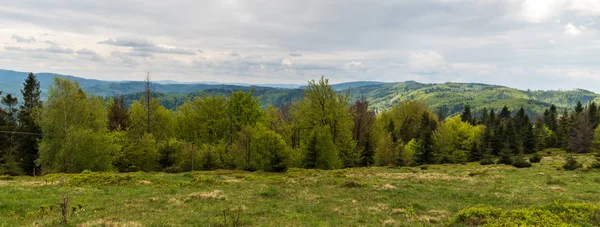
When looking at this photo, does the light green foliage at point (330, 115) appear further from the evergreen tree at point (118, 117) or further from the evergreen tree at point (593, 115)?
the evergreen tree at point (593, 115)

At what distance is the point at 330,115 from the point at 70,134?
4187cm

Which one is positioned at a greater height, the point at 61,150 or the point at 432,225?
the point at 432,225

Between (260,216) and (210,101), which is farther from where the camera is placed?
(210,101)

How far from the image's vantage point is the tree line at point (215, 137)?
46.8m

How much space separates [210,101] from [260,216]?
2115 inches

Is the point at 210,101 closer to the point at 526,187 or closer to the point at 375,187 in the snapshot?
the point at 375,187

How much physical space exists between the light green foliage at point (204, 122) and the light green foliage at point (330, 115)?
715 inches

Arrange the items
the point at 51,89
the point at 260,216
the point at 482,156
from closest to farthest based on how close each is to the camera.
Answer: the point at 260,216 < the point at 51,89 < the point at 482,156

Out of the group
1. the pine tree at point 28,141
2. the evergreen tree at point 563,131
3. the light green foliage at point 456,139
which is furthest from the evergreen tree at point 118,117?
the evergreen tree at point 563,131

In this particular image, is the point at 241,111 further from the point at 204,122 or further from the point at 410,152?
the point at 410,152

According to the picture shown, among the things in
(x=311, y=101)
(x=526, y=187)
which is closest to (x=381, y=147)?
(x=311, y=101)

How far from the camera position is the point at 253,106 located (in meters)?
67.2

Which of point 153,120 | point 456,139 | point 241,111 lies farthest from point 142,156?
point 456,139

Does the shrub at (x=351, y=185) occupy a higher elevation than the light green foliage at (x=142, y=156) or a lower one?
higher
